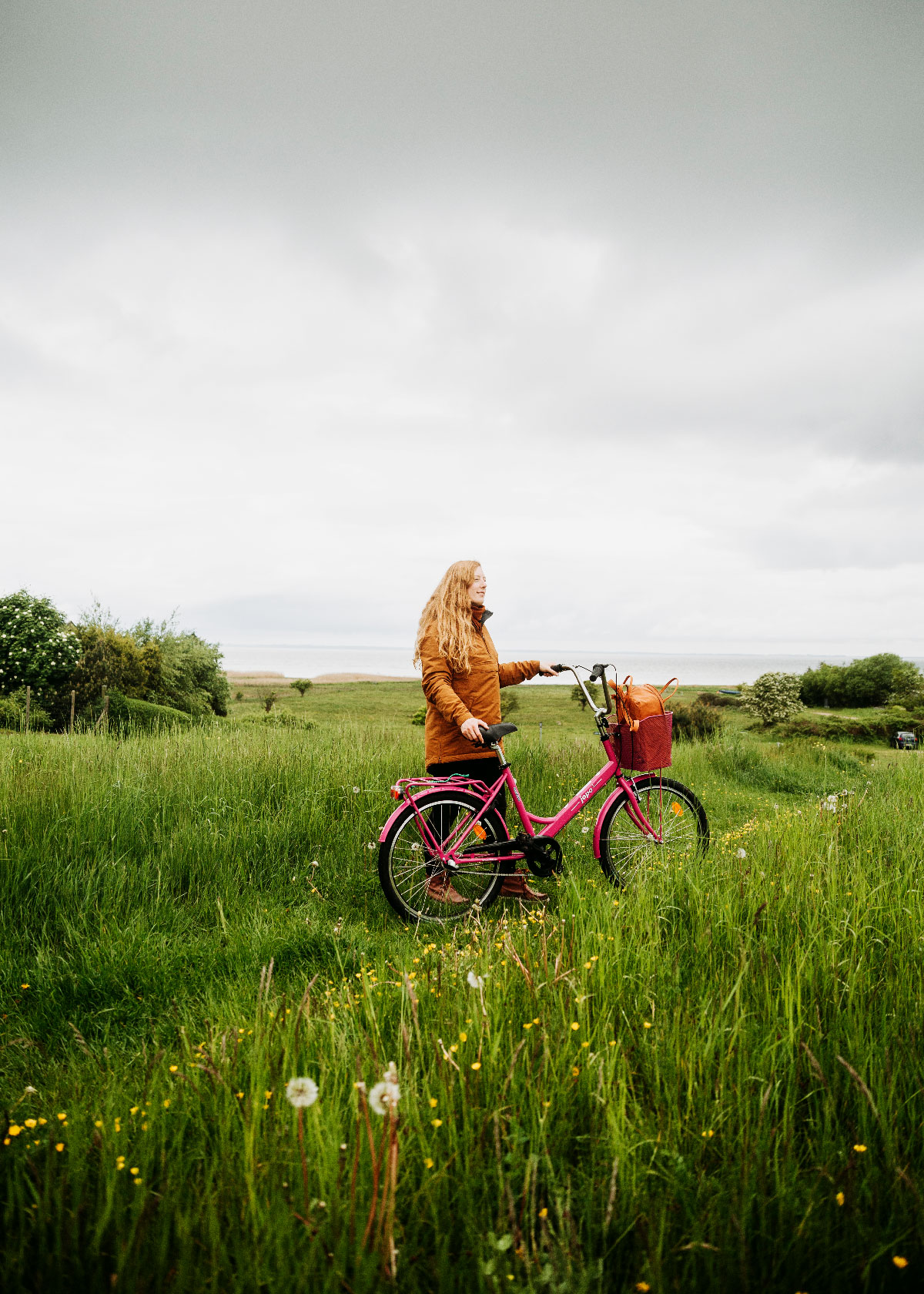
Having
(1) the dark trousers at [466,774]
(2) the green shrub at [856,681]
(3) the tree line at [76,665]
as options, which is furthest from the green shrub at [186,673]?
(2) the green shrub at [856,681]

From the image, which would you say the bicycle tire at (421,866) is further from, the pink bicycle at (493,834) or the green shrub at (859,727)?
the green shrub at (859,727)

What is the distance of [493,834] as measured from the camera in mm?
4965

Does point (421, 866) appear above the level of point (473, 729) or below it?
below

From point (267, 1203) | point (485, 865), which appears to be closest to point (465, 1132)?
point (267, 1203)

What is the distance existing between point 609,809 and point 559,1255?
379 cm

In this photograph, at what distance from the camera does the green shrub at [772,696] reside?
24.8 meters

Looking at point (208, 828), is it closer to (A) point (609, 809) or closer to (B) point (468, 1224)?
(A) point (609, 809)

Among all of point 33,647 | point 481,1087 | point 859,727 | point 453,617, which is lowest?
point 859,727

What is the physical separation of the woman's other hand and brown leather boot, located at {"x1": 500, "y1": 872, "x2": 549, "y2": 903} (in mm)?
1215

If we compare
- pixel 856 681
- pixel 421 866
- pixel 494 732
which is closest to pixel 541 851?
pixel 421 866

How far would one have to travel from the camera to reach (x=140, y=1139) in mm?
1874

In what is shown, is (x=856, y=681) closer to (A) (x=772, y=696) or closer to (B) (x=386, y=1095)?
(A) (x=772, y=696)

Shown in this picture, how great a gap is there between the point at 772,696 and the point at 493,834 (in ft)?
78.1

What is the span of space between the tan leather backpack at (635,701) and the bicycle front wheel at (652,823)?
595mm
